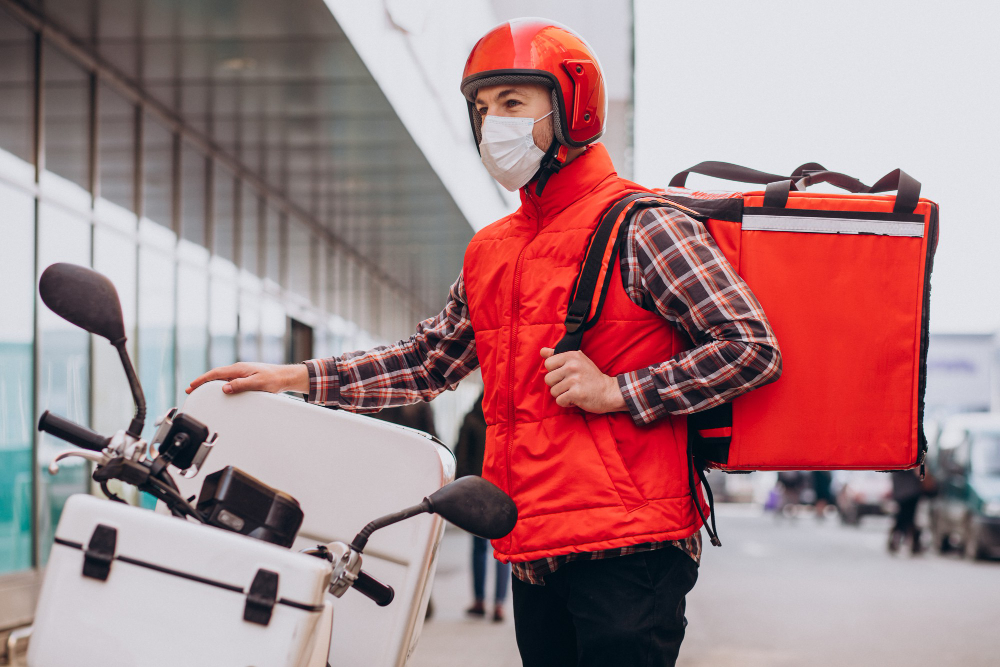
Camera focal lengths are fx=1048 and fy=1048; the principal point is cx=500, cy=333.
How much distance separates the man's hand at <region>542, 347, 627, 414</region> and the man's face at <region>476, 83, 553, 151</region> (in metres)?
0.50

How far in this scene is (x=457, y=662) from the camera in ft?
21.1

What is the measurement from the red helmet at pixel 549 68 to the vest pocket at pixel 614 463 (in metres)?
0.60

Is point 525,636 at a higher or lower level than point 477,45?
lower

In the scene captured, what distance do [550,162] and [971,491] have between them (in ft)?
47.2

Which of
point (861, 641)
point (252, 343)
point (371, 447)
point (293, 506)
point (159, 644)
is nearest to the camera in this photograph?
point (159, 644)

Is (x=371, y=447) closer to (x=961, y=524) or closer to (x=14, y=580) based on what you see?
(x=14, y=580)

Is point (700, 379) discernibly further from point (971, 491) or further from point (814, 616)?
point (971, 491)

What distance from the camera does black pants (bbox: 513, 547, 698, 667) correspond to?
195 centimetres

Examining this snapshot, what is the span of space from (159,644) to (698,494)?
107 centimetres

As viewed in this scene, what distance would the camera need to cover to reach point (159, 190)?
10641mm

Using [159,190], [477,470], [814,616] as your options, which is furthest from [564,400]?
[159,190]

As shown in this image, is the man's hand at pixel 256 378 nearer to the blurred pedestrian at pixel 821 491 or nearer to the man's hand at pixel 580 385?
the man's hand at pixel 580 385

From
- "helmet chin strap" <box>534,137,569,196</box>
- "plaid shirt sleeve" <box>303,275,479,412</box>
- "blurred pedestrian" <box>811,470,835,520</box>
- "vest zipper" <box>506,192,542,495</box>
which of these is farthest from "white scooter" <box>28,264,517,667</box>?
"blurred pedestrian" <box>811,470,835,520</box>

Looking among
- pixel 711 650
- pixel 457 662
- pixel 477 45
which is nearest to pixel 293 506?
pixel 477 45
